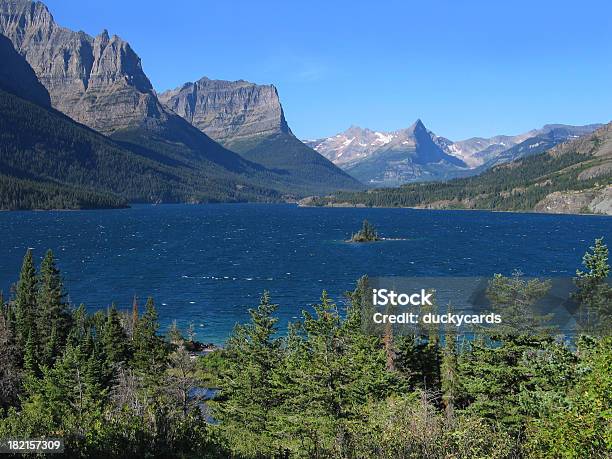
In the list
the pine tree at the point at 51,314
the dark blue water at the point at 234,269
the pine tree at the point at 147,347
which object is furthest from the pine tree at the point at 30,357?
the dark blue water at the point at 234,269

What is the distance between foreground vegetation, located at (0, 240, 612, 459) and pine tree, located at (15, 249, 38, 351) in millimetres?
200

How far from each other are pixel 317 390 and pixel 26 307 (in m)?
60.1

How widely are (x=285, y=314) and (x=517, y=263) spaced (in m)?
85.6

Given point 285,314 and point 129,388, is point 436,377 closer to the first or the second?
point 129,388

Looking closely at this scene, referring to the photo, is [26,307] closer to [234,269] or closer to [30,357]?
[30,357]

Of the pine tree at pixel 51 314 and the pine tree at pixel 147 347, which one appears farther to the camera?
the pine tree at pixel 51 314

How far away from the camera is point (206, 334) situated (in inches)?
3782

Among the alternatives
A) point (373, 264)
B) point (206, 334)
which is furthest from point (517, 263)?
point (206, 334)

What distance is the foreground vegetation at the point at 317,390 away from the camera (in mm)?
22656

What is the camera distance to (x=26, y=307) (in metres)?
81.7

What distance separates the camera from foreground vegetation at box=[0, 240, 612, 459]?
22.7 meters

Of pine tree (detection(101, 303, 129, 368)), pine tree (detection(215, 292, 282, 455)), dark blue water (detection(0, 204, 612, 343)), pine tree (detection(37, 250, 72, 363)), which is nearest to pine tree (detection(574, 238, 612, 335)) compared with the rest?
pine tree (detection(215, 292, 282, 455))

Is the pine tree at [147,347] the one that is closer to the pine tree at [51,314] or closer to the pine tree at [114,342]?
the pine tree at [114,342]

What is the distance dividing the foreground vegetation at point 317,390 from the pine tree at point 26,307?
7.9 inches
